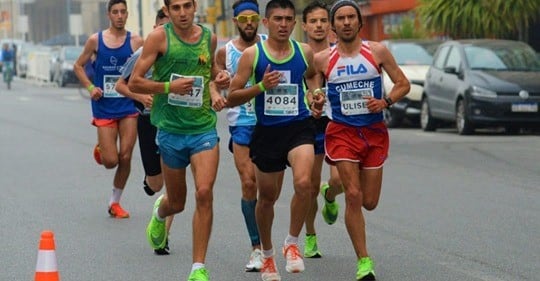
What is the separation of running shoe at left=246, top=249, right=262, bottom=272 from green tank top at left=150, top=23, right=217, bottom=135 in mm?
1057

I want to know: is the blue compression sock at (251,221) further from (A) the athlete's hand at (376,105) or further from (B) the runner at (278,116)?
(A) the athlete's hand at (376,105)

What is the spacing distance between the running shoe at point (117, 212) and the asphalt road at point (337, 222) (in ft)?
0.30

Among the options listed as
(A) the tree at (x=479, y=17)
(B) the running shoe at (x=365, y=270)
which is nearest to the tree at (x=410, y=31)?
(A) the tree at (x=479, y=17)

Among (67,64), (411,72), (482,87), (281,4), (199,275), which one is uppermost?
(281,4)

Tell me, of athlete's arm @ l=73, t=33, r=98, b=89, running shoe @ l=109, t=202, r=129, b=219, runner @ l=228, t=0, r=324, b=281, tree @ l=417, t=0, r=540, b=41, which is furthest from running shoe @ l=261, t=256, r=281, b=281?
tree @ l=417, t=0, r=540, b=41

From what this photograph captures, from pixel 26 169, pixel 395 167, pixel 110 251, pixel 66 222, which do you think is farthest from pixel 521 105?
pixel 110 251

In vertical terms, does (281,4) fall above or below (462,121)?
above

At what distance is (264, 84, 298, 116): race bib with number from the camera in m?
9.74

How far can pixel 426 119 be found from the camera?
26.6 meters

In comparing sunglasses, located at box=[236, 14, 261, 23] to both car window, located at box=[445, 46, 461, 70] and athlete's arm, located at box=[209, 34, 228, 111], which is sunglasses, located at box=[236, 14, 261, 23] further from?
car window, located at box=[445, 46, 461, 70]

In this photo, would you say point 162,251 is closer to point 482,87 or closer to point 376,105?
point 376,105

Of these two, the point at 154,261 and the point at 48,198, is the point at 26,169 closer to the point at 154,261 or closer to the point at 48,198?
the point at 48,198

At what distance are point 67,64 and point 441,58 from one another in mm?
33726

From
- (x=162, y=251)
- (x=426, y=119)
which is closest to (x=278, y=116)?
(x=162, y=251)
